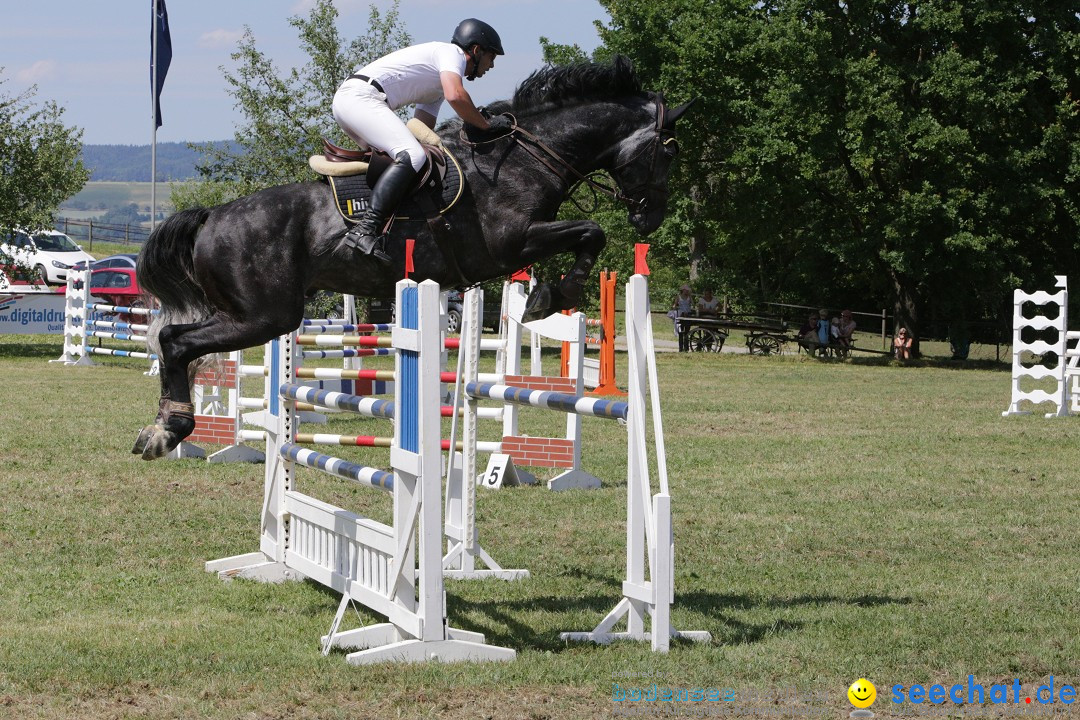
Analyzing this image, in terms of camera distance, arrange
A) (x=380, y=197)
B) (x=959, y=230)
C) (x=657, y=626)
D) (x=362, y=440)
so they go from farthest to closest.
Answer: (x=959, y=230) < (x=362, y=440) < (x=380, y=197) < (x=657, y=626)

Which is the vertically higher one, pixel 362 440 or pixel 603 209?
pixel 603 209

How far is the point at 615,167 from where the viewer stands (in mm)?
5785

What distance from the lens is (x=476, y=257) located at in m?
5.45

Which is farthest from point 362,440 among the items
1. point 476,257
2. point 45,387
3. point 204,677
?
point 45,387

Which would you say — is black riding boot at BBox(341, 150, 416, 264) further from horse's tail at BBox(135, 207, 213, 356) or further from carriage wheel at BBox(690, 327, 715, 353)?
carriage wheel at BBox(690, 327, 715, 353)

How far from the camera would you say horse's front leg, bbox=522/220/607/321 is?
17.6ft

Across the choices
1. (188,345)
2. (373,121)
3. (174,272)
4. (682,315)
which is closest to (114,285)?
(682,315)

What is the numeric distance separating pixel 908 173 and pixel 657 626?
23.7 metres

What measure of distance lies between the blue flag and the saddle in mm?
19116

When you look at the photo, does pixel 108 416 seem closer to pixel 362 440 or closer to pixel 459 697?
pixel 362 440

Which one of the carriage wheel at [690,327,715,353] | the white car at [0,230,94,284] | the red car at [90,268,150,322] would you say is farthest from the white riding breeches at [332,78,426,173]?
the white car at [0,230,94,284]

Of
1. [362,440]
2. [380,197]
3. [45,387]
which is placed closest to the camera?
[380,197]

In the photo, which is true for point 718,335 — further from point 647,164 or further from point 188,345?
point 188,345

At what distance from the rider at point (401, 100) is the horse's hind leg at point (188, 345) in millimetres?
568
